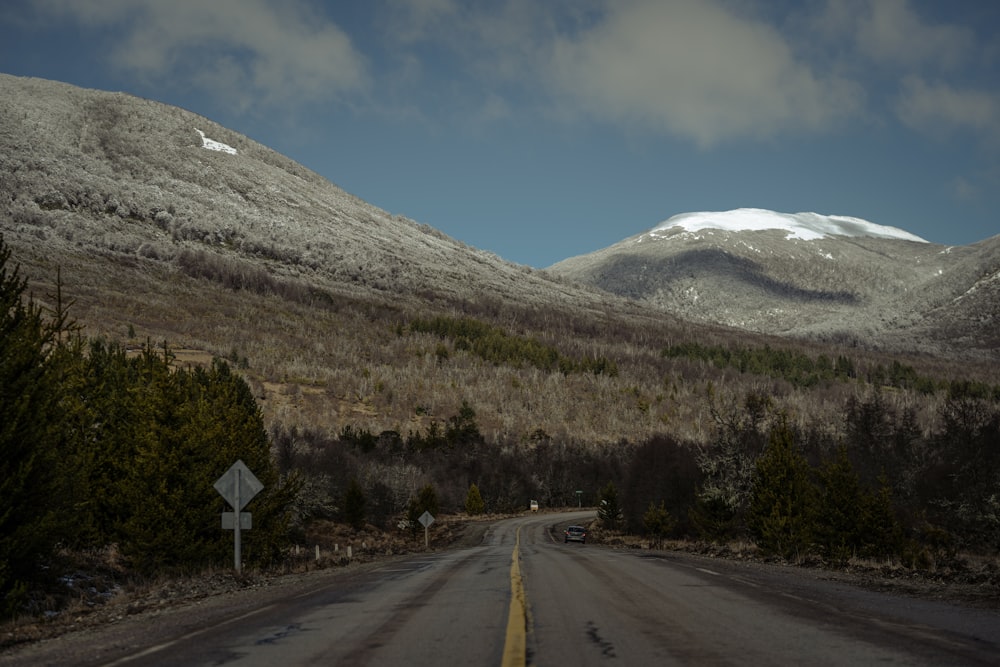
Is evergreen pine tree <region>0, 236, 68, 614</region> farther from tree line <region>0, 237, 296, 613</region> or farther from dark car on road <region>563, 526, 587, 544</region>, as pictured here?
dark car on road <region>563, 526, 587, 544</region>

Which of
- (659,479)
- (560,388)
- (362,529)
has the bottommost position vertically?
(362,529)

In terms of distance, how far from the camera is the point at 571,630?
30.5 feet

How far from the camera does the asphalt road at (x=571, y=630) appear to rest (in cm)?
763

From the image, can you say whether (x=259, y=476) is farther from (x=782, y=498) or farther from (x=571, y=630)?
(x=571, y=630)

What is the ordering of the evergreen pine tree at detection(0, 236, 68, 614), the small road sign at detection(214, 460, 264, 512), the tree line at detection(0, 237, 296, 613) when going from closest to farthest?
1. the evergreen pine tree at detection(0, 236, 68, 614)
2. the tree line at detection(0, 237, 296, 613)
3. the small road sign at detection(214, 460, 264, 512)

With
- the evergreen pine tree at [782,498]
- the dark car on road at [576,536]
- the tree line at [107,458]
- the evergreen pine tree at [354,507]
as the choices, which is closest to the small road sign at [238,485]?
the tree line at [107,458]

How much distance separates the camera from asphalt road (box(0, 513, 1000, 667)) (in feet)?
25.0

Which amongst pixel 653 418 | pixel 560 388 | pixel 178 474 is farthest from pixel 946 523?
pixel 560 388

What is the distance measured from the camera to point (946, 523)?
176 feet

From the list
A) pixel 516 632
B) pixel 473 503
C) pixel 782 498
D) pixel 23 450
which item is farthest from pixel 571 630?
pixel 473 503

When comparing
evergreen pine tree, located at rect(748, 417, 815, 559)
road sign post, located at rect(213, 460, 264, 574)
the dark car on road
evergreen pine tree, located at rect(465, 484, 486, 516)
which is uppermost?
road sign post, located at rect(213, 460, 264, 574)

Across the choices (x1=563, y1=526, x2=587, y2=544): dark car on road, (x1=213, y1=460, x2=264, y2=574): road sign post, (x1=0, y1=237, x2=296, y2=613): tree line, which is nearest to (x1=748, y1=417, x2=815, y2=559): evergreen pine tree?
(x1=563, y1=526, x2=587, y2=544): dark car on road

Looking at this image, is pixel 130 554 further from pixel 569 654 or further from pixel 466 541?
pixel 466 541

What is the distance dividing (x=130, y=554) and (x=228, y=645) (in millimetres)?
15874
